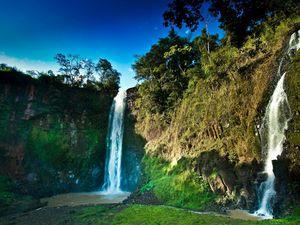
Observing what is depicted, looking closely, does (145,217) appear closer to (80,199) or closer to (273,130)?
(273,130)

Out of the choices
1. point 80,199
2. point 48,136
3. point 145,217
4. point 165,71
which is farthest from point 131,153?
point 145,217

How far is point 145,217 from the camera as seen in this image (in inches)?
506

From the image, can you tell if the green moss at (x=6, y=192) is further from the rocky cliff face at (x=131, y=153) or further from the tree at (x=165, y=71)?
the tree at (x=165, y=71)

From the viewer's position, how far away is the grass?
1148 cm

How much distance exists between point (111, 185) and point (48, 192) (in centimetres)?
596

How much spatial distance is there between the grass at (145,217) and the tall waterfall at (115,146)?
1178 cm

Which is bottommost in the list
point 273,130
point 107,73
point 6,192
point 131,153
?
point 6,192

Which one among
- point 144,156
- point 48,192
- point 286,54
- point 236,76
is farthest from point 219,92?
point 48,192

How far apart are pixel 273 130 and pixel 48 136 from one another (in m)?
22.4

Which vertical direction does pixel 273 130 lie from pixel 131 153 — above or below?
below

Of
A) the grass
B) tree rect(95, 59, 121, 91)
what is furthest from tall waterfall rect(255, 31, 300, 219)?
tree rect(95, 59, 121, 91)

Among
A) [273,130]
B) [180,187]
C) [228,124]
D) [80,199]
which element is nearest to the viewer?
[273,130]

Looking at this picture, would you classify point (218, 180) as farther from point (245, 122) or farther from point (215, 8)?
point (215, 8)

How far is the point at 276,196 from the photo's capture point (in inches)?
482
